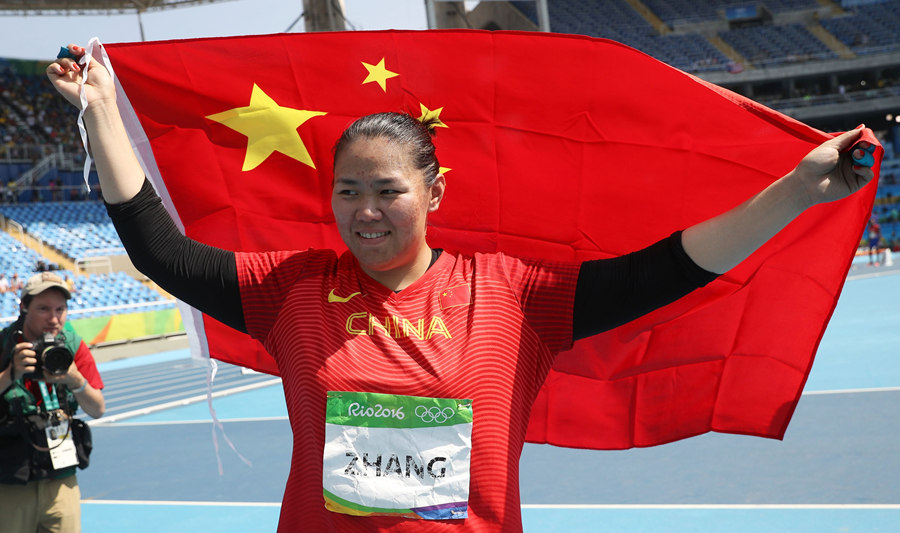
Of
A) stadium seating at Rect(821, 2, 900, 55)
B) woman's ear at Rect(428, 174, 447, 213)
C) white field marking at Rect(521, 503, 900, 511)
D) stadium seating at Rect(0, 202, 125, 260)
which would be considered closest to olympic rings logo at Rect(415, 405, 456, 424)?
woman's ear at Rect(428, 174, 447, 213)

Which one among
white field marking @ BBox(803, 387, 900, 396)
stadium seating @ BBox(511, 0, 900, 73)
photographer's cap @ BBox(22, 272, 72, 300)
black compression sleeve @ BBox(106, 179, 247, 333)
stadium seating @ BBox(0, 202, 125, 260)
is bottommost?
black compression sleeve @ BBox(106, 179, 247, 333)

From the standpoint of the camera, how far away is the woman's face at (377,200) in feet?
5.89

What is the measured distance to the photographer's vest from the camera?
3785 mm

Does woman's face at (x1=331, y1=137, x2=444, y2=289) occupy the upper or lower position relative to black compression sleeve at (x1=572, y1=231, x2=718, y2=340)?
upper

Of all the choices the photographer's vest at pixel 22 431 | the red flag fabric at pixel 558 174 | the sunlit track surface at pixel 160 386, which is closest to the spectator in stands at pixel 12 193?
the sunlit track surface at pixel 160 386

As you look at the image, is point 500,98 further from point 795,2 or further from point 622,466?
point 795,2

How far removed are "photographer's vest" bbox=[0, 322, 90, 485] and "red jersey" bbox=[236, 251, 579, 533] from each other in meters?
2.41

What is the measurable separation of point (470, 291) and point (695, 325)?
3.20 feet

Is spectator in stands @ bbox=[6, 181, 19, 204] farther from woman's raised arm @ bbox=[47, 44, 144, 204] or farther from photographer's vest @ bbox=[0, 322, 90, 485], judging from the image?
woman's raised arm @ bbox=[47, 44, 144, 204]

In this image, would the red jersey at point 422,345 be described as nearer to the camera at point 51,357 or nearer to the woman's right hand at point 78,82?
the woman's right hand at point 78,82

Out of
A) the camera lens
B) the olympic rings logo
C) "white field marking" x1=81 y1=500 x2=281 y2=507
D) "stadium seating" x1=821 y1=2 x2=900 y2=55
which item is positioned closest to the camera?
the olympic rings logo

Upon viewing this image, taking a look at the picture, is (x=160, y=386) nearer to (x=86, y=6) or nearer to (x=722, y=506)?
(x=722, y=506)

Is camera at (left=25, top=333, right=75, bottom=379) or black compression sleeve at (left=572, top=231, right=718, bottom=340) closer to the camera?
black compression sleeve at (left=572, top=231, right=718, bottom=340)

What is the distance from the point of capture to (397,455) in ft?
5.82
